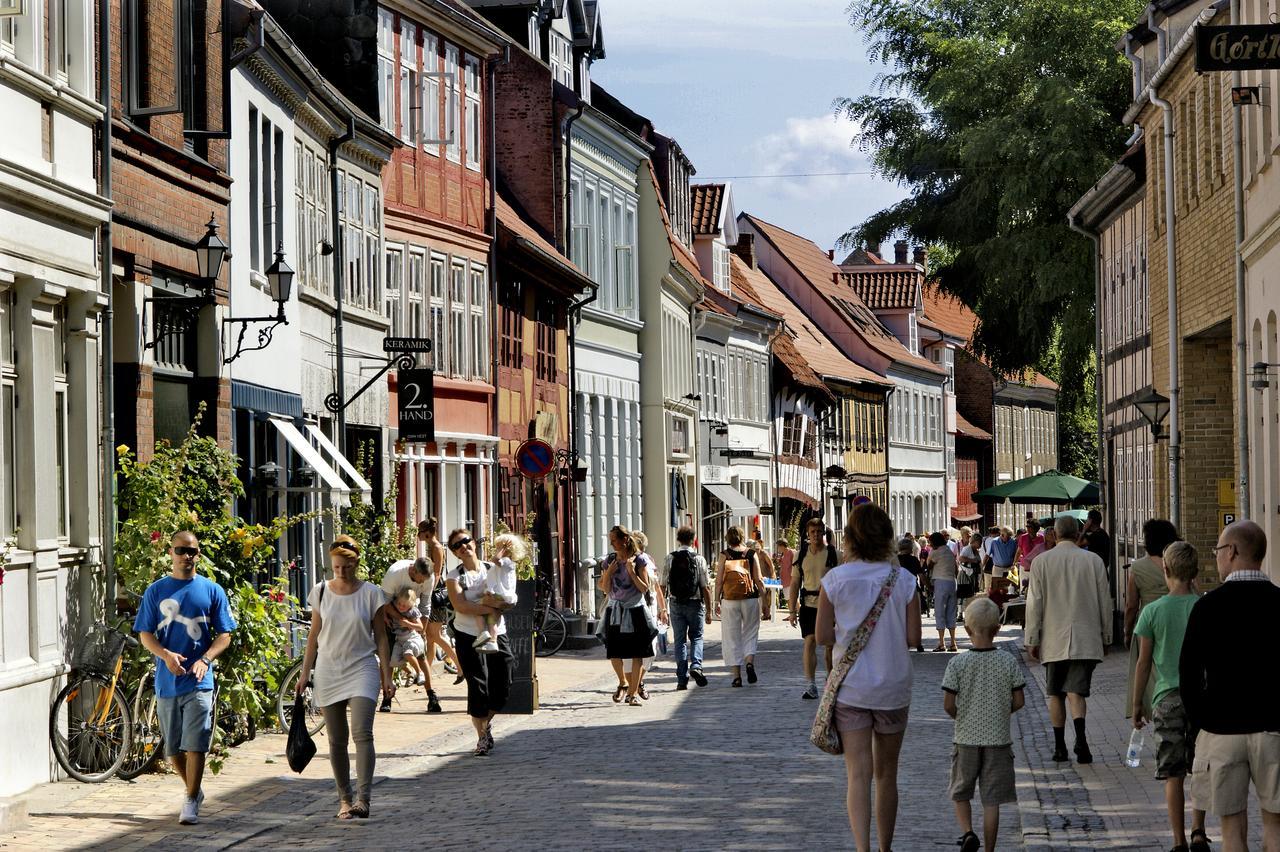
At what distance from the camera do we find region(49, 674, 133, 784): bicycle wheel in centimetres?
1440

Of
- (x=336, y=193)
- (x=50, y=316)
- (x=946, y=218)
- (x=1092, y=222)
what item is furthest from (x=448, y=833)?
(x=946, y=218)

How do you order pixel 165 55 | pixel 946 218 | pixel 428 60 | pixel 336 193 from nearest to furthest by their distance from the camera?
pixel 165 55 → pixel 336 193 → pixel 428 60 → pixel 946 218

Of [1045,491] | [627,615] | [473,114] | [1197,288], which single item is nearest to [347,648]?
[627,615]

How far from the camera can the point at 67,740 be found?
47.8 ft

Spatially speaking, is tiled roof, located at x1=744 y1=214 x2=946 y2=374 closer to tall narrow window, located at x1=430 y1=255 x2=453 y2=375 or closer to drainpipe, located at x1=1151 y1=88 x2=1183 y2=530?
tall narrow window, located at x1=430 y1=255 x2=453 y2=375

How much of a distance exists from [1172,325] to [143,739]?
651 inches

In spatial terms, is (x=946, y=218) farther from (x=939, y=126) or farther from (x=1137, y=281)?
(x=1137, y=281)

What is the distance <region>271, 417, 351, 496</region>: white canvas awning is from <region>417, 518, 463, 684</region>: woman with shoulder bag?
974 millimetres

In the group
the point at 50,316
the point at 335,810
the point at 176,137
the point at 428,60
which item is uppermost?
the point at 428,60

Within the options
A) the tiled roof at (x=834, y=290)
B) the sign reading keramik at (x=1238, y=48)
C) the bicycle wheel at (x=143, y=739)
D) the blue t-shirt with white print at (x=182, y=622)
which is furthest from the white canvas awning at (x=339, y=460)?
the tiled roof at (x=834, y=290)

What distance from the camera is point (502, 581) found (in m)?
17.3

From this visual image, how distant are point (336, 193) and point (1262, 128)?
11390mm

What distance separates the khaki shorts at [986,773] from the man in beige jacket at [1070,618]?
176 inches

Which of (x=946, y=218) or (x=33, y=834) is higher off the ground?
(x=946, y=218)
